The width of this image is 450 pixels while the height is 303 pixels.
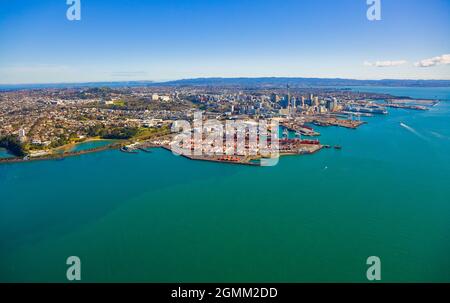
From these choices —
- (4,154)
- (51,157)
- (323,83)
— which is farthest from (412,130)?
(323,83)

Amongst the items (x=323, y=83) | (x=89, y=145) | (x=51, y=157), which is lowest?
(x=51, y=157)

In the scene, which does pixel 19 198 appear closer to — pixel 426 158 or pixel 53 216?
pixel 53 216

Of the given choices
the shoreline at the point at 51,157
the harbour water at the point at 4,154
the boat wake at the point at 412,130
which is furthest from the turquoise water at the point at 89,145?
the boat wake at the point at 412,130

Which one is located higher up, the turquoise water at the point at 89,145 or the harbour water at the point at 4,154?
the turquoise water at the point at 89,145

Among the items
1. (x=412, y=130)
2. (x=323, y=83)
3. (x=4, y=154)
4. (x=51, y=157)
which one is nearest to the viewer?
(x=51, y=157)

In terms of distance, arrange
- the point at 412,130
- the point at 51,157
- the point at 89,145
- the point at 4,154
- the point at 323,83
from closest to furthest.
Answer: the point at 51,157 < the point at 4,154 < the point at 89,145 < the point at 412,130 < the point at 323,83

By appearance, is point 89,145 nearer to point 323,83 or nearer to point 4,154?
point 4,154

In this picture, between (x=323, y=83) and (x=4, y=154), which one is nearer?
(x=4, y=154)

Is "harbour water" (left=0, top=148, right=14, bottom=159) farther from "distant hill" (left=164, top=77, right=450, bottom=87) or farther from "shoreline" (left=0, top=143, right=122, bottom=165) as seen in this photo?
"distant hill" (left=164, top=77, right=450, bottom=87)

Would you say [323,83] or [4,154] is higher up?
[323,83]

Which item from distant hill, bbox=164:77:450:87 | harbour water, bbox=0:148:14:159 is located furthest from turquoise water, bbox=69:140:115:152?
distant hill, bbox=164:77:450:87

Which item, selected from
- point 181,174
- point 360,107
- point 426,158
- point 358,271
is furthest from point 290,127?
point 358,271

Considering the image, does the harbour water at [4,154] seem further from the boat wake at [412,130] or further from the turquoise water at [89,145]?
the boat wake at [412,130]
